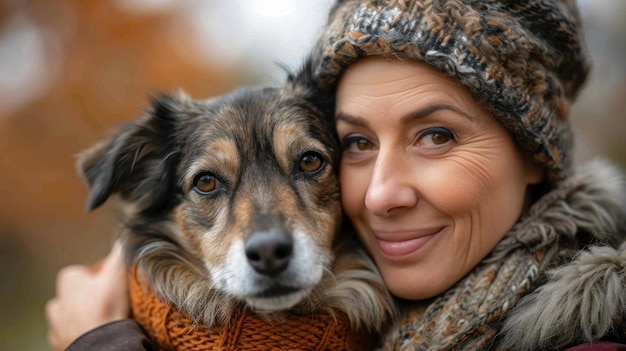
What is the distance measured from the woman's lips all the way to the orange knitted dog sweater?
0.42 meters

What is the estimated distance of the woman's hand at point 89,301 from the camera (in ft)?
Result: 8.94

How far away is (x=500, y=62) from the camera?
2.12m

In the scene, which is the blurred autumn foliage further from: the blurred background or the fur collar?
the fur collar

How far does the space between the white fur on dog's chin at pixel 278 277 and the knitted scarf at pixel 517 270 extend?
480 mm

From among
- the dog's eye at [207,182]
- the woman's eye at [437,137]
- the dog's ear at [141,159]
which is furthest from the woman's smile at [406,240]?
the dog's ear at [141,159]

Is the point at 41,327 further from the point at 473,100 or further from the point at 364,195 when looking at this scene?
the point at 473,100

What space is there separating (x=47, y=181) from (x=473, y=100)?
21.8 feet

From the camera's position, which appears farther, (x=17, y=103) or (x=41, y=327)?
(x=41, y=327)

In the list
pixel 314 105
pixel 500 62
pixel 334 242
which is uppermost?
pixel 500 62

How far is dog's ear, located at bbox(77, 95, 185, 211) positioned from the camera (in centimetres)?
278

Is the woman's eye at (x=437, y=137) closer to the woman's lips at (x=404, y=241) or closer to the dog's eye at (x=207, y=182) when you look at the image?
the woman's lips at (x=404, y=241)

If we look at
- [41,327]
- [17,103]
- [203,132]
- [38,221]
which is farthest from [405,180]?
[41,327]

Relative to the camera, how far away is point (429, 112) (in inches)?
85.9

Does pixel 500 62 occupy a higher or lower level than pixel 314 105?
higher
